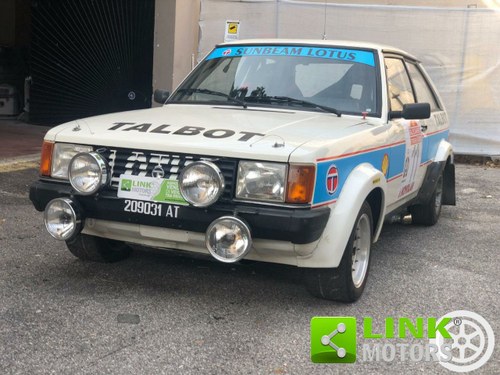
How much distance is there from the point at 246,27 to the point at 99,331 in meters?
8.81

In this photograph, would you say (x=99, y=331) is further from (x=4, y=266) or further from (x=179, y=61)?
(x=179, y=61)

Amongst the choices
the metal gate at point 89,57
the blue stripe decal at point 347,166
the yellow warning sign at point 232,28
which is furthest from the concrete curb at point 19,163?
the blue stripe decal at point 347,166

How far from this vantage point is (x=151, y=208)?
364 cm

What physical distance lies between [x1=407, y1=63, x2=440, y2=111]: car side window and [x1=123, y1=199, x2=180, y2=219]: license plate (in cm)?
305

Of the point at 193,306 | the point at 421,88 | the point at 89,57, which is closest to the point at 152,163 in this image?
the point at 193,306

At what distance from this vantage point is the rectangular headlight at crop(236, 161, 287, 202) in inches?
137

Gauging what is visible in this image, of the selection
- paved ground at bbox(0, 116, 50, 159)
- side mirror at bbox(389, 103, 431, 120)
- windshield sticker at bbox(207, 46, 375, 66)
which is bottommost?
paved ground at bbox(0, 116, 50, 159)

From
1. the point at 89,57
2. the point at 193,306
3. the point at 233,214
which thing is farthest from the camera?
the point at 89,57

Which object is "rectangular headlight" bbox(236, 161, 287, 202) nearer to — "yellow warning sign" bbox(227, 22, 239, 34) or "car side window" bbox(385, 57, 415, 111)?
"car side window" bbox(385, 57, 415, 111)

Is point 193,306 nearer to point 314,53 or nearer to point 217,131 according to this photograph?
point 217,131

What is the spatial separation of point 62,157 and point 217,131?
1000 mm

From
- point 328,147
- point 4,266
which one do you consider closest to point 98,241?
point 4,266

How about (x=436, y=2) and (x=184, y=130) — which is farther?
(x=436, y=2)

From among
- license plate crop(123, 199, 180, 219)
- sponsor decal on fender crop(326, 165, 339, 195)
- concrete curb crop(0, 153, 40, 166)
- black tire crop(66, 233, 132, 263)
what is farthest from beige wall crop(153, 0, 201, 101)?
→ sponsor decal on fender crop(326, 165, 339, 195)
